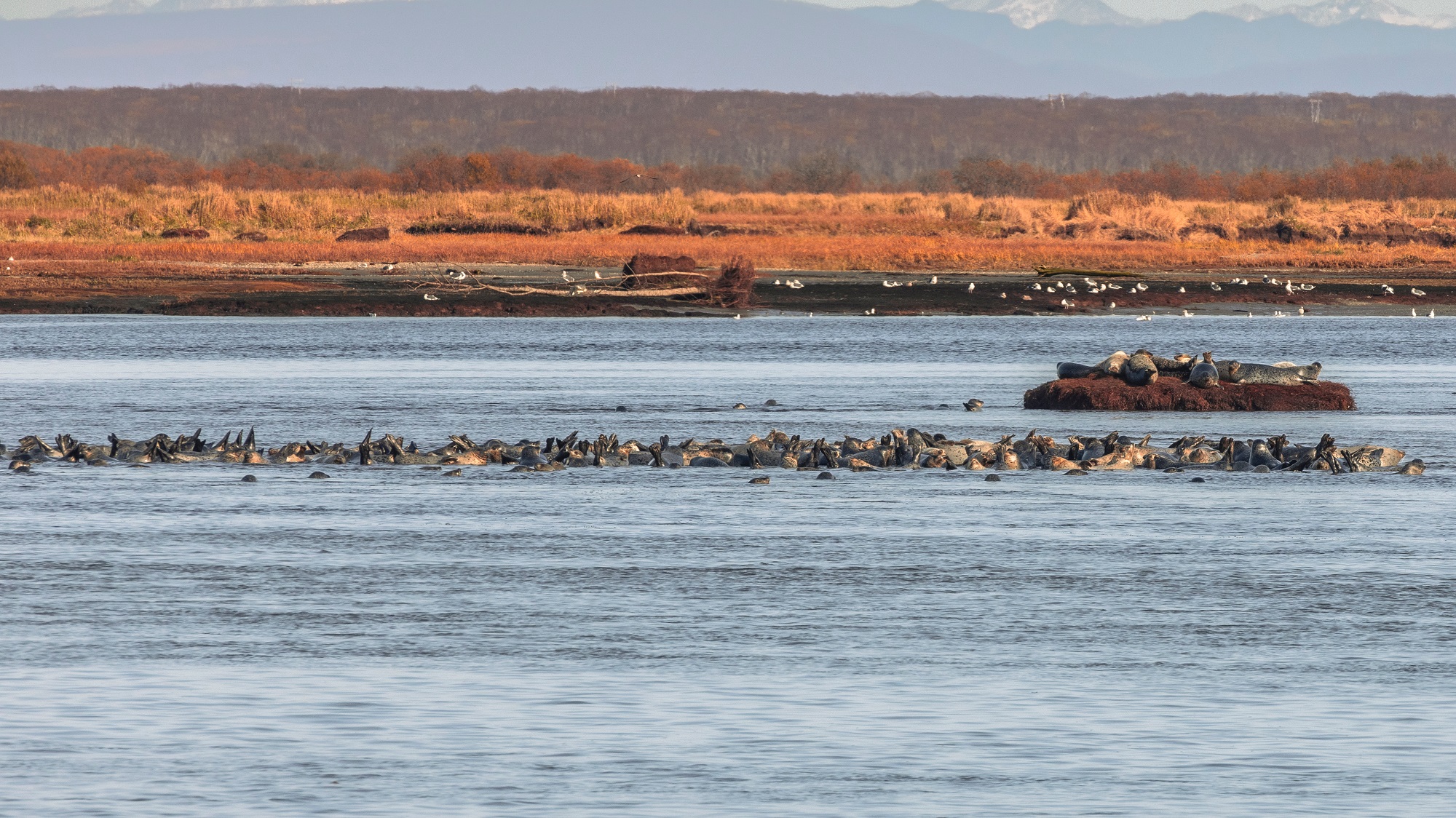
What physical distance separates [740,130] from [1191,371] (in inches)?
6417

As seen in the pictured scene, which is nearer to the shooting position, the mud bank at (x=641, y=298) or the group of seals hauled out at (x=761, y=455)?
the group of seals hauled out at (x=761, y=455)

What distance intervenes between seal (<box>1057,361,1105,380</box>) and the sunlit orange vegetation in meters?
29.8

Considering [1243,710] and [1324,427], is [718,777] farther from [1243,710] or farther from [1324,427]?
[1324,427]

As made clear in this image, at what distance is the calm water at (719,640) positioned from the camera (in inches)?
282

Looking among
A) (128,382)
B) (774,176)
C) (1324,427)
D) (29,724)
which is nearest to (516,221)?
(128,382)

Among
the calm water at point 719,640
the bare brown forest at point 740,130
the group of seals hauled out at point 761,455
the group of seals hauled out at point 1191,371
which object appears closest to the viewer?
the calm water at point 719,640

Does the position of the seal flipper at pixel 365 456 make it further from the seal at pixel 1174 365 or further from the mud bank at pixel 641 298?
the mud bank at pixel 641 298

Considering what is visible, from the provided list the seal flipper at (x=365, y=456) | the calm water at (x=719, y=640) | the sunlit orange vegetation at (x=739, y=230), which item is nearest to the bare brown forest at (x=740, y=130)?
the sunlit orange vegetation at (x=739, y=230)

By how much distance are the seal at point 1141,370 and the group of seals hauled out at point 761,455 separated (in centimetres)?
549

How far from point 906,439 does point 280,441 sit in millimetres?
5903

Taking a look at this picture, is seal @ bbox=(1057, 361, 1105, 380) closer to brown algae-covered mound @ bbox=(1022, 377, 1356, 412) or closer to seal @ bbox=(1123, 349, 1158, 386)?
brown algae-covered mound @ bbox=(1022, 377, 1356, 412)

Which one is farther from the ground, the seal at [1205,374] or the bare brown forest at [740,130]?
the bare brown forest at [740,130]

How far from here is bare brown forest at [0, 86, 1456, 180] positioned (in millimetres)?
173875

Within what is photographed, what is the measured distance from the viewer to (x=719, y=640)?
9.68 meters
